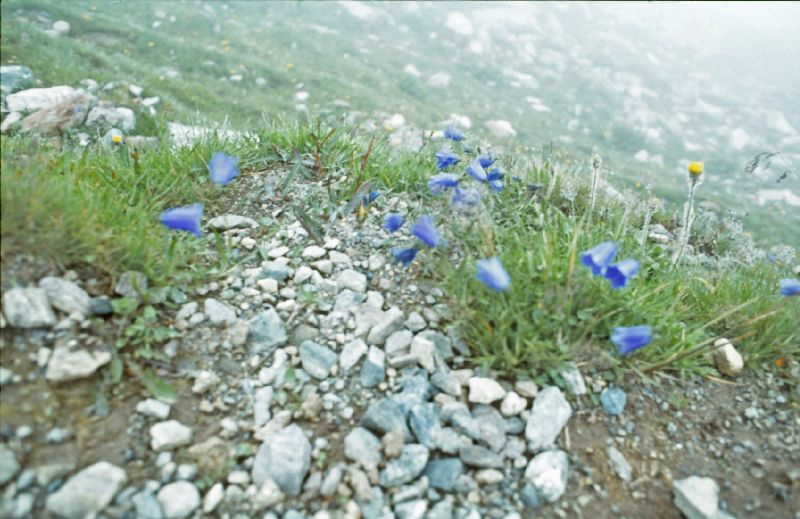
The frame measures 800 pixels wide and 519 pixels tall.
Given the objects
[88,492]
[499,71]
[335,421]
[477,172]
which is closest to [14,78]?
[477,172]

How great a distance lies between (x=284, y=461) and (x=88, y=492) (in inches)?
27.3

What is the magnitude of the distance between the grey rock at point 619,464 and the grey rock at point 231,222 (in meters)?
2.43

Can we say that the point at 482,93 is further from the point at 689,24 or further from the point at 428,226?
the point at 689,24

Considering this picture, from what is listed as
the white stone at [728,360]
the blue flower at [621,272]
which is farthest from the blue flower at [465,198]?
the white stone at [728,360]

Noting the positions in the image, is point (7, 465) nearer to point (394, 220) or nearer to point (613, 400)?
point (394, 220)

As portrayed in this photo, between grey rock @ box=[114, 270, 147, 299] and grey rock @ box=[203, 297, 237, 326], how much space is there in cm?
31

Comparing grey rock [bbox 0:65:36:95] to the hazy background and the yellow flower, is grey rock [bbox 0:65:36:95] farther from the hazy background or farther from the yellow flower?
the yellow flower

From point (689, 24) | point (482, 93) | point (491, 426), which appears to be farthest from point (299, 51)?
point (689, 24)

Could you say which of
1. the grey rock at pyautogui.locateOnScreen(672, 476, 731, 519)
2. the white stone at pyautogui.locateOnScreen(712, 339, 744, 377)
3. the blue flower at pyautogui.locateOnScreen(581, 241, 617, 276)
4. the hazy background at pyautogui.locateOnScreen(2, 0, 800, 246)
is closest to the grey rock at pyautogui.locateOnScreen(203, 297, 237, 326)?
the blue flower at pyautogui.locateOnScreen(581, 241, 617, 276)

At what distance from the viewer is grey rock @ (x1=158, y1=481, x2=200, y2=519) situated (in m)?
1.93

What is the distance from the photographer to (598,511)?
218 centimetres

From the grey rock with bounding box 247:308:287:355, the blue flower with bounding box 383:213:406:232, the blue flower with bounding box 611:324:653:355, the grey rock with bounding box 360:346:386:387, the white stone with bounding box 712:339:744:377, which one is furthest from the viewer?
the blue flower with bounding box 383:213:406:232

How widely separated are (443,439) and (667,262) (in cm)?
211

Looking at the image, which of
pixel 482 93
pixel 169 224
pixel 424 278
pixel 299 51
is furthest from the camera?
pixel 482 93
